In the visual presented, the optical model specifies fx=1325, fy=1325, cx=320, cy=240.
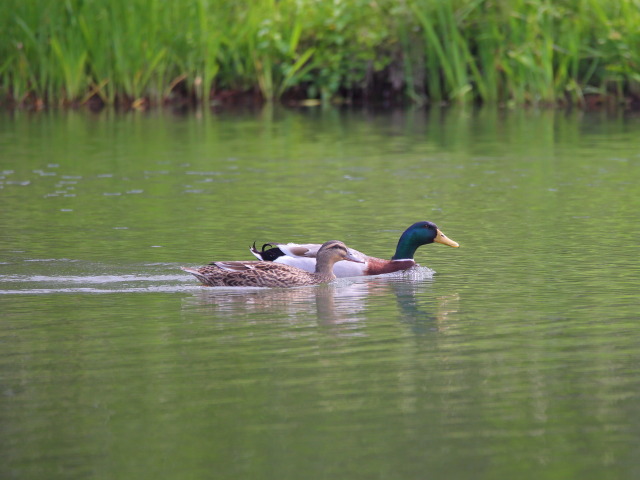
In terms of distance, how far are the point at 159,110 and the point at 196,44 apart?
1667mm

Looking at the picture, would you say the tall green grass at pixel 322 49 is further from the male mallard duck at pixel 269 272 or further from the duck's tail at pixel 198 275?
the duck's tail at pixel 198 275

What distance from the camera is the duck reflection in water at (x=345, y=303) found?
8.24 m

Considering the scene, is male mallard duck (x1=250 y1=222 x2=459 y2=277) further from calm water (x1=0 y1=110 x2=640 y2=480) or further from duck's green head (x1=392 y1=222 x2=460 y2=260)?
calm water (x1=0 y1=110 x2=640 y2=480)

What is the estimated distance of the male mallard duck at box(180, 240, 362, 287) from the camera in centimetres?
949

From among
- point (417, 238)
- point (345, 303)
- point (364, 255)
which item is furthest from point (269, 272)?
point (417, 238)

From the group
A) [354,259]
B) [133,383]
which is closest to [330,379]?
[133,383]

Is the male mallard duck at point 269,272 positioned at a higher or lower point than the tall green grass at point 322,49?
lower

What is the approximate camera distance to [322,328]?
7.92m

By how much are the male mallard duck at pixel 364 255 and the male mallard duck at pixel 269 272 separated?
259mm

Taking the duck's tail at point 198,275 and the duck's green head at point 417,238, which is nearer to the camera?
the duck's tail at point 198,275

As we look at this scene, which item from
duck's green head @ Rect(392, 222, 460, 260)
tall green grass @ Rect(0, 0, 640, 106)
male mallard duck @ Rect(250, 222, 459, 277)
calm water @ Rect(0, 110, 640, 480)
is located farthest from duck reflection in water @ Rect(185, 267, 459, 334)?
tall green grass @ Rect(0, 0, 640, 106)

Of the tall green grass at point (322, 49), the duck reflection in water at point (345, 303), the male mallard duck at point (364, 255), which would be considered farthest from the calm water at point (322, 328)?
the tall green grass at point (322, 49)

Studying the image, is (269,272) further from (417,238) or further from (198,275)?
(417,238)

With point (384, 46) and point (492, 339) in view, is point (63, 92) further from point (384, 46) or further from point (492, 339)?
point (492, 339)
